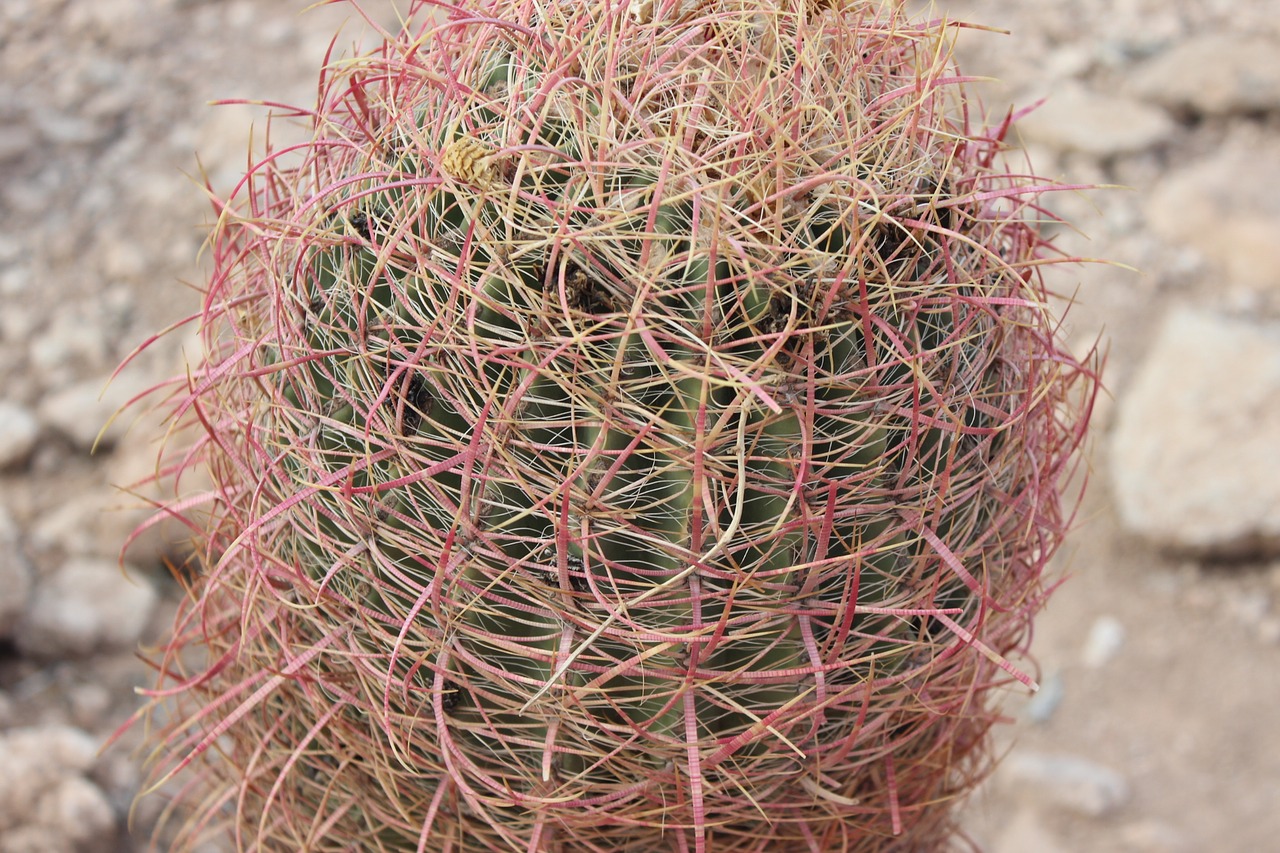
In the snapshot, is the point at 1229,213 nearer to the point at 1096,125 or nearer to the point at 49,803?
the point at 1096,125

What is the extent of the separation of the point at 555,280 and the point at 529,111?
135 mm

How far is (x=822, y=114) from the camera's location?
95 centimetres

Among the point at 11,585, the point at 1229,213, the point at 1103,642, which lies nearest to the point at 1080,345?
the point at 1229,213

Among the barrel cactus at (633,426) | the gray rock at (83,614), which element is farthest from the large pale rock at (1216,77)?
the gray rock at (83,614)

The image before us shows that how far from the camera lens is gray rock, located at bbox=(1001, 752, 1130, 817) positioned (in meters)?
2.31

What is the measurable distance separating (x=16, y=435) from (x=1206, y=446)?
255 centimetres

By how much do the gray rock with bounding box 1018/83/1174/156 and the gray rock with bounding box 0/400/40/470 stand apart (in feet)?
8.59

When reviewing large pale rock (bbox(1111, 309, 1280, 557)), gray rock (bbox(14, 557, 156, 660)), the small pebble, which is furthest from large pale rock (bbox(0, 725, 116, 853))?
large pale rock (bbox(1111, 309, 1280, 557))

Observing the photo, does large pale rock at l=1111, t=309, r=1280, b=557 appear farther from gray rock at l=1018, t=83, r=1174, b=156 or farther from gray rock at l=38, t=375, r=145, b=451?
gray rock at l=38, t=375, r=145, b=451

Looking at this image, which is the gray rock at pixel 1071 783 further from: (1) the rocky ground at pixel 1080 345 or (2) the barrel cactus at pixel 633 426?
(2) the barrel cactus at pixel 633 426

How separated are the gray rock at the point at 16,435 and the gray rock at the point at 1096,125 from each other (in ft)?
8.59

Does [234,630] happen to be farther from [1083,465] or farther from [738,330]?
[1083,465]

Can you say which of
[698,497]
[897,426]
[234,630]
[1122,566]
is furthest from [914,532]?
[1122,566]

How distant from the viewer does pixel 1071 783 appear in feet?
7.67
